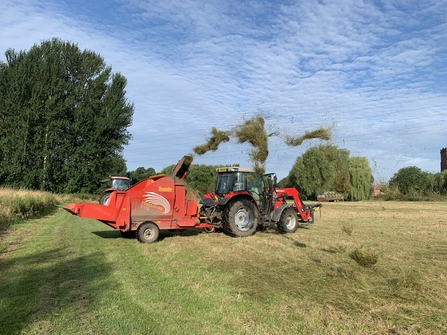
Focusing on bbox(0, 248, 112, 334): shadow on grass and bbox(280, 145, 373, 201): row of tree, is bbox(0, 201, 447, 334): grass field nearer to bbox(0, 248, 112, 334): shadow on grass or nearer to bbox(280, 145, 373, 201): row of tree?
bbox(0, 248, 112, 334): shadow on grass

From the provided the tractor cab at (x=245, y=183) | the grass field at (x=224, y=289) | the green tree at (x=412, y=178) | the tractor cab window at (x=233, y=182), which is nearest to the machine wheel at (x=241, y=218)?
the tractor cab at (x=245, y=183)

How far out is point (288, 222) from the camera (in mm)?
10562

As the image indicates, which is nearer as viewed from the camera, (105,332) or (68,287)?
(105,332)

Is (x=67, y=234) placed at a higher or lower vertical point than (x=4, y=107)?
lower

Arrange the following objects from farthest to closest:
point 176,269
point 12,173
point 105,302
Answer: point 12,173
point 176,269
point 105,302

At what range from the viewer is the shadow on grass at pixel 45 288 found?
364 centimetres

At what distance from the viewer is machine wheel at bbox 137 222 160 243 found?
8.63 metres

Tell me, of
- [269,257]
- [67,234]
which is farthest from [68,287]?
[67,234]

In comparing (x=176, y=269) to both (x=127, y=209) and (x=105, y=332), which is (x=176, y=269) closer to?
(x=105, y=332)

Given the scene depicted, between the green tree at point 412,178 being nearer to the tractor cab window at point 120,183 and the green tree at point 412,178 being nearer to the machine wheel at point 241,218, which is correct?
the tractor cab window at point 120,183

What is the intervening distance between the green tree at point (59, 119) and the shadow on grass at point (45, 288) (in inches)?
1000

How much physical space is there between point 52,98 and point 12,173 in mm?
7075

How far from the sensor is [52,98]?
29781 mm

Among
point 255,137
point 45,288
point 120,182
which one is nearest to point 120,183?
point 120,182
